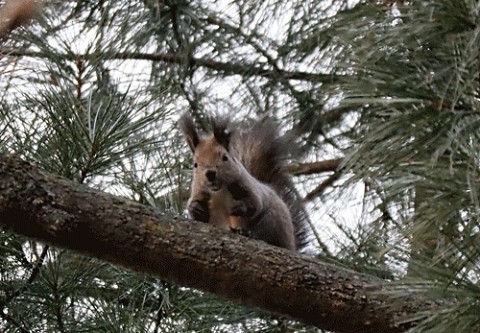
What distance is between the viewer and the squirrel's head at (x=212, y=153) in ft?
5.29

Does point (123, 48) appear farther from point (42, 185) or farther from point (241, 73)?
point (42, 185)

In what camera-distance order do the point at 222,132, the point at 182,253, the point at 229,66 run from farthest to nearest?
the point at 229,66 → the point at 222,132 → the point at 182,253

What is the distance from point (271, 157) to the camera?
182cm

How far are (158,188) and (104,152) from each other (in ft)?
0.80

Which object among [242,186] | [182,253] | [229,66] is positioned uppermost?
[229,66]

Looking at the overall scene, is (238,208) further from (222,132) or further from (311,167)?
(311,167)

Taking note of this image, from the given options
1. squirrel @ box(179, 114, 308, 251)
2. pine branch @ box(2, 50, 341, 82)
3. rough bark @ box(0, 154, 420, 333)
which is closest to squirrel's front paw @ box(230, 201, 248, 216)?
squirrel @ box(179, 114, 308, 251)

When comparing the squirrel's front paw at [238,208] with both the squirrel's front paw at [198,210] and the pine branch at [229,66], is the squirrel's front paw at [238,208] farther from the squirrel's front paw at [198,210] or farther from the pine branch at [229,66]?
the pine branch at [229,66]

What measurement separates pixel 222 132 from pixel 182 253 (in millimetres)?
539

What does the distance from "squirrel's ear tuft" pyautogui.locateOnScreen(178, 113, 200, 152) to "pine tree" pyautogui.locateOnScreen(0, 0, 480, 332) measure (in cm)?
2

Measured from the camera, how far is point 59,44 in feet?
4.91

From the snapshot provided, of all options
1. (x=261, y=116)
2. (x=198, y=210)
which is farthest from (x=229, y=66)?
(x=198, y=210)

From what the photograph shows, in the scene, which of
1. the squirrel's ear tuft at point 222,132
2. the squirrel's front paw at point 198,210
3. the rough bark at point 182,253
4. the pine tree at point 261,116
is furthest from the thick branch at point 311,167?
the rough bark at point 182,253

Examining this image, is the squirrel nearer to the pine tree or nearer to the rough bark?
the pine tree
